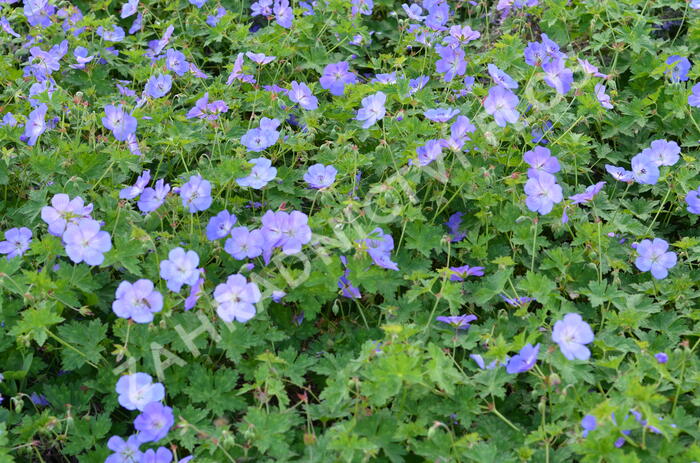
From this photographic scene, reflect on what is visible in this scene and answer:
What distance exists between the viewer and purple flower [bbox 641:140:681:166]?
9.78 ft

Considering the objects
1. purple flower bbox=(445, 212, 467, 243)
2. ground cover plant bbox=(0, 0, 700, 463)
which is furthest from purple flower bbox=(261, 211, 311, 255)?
purple flower bbox=(445, 212, 467, 243)

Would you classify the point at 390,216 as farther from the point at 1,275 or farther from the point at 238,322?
the point at 1,275

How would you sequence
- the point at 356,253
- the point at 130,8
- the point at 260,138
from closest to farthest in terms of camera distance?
the point at 356,253 → the point at 260,138 → the point at 130,8

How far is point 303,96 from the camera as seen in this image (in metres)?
3.26

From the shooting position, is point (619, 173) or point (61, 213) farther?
point (619, 173)

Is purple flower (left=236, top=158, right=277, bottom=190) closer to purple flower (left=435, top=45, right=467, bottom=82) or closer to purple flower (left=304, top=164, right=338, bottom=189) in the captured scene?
purple flower (left=304, top=164, right=338, bottom=189)

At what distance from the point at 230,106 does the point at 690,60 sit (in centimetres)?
206

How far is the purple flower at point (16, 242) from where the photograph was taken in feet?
8.70

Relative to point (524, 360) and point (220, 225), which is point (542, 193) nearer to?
point (524, 360)

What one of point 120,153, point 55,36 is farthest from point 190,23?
point 120,153

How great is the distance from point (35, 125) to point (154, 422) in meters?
1.37

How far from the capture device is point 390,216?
2.64m

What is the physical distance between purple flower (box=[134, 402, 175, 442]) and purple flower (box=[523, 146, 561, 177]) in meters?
1.47

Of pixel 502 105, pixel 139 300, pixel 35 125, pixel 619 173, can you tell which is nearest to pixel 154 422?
pixel 139 300
